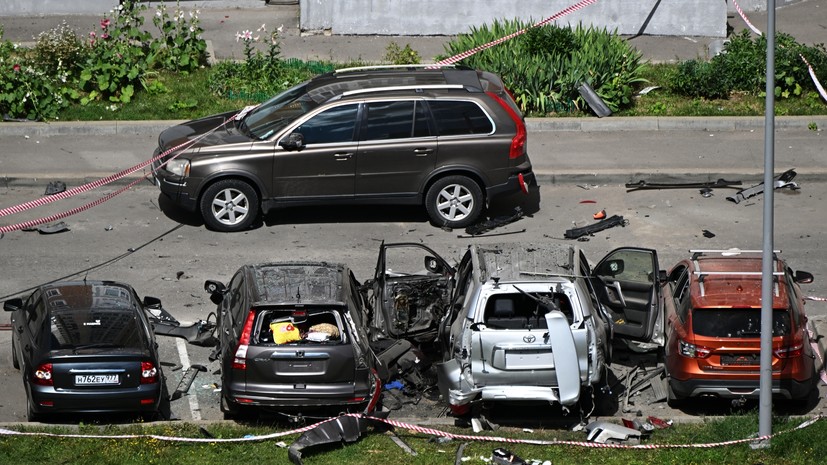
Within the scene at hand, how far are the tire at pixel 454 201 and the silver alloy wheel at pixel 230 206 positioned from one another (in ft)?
8.56

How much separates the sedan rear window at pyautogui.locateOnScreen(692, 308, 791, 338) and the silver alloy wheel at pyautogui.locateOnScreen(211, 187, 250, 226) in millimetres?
7270

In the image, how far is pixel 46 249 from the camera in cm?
1683

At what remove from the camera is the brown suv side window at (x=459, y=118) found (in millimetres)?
17422

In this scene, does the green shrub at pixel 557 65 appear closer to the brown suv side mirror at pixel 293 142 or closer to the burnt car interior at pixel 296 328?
the brown suv side mirror at pixel 293 142

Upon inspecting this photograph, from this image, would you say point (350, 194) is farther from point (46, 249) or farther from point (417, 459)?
point (417, 459)

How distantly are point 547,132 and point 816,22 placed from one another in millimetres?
8439

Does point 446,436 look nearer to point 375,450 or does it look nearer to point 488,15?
point 375,450

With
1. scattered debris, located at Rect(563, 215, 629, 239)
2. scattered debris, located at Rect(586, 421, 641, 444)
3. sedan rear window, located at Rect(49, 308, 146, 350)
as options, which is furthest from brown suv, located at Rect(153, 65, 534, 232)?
scattered debris, located at Rect(586, 421, 641, 444)

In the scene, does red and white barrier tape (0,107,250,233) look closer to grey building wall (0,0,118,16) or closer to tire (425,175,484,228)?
tire (425,175,484,228)

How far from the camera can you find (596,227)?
17.8 metres

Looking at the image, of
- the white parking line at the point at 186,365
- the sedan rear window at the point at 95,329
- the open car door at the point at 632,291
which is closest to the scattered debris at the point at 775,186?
the open car door at the point at 632,291

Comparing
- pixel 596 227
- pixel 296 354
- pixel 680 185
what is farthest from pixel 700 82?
pixel 296 354

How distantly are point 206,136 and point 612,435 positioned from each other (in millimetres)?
8380

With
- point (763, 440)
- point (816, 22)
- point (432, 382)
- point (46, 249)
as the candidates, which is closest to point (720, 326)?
point (763, 440)
